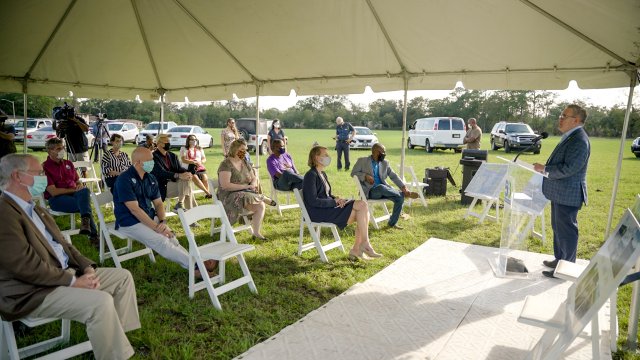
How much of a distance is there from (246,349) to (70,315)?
122cm

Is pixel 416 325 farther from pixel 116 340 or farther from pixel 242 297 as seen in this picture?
pixel 116 340

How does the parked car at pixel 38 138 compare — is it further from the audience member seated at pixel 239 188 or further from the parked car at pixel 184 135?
the audience member seated at pixel 239 188

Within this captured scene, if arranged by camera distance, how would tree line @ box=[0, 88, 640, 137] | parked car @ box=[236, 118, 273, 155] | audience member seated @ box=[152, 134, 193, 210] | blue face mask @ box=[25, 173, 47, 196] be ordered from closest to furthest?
blue face mask @ box=[25, 173, 47, 196] → audience member seated @ box=[152, 134, 193, 210] → parked car @ box=[236, 118, 273, 155] → tree line @ box=[0, 88, 640, 137]

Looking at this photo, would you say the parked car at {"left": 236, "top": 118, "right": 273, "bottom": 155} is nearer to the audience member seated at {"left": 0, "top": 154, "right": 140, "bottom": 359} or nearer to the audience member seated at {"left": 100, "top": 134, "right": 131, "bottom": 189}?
the audience member seated at {"left": 100, "top": 134, "right": 131, "bottom": 189}

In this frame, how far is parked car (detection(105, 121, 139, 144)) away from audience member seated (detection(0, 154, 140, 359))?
24.2 meters

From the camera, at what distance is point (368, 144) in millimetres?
22703

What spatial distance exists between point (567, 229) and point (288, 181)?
13.2 ft

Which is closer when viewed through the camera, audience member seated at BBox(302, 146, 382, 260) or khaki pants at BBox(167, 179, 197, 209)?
audience member seated at BBox(302, 146, 382, 260)

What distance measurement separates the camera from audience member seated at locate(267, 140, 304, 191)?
259 inches

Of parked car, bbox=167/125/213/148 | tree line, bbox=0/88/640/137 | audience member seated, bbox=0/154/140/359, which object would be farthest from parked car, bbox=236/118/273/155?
tree line, bbox=0/88/640/137

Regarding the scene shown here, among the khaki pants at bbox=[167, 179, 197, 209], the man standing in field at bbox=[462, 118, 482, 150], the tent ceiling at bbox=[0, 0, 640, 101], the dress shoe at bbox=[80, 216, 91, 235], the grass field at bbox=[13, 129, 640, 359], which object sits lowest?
the grass field at bbox=[13, 129, 640, 359]

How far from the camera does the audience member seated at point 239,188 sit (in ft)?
18.6

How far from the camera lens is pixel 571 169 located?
414 cm

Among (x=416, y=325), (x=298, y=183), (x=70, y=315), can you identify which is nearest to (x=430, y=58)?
(x=298, y=183)
